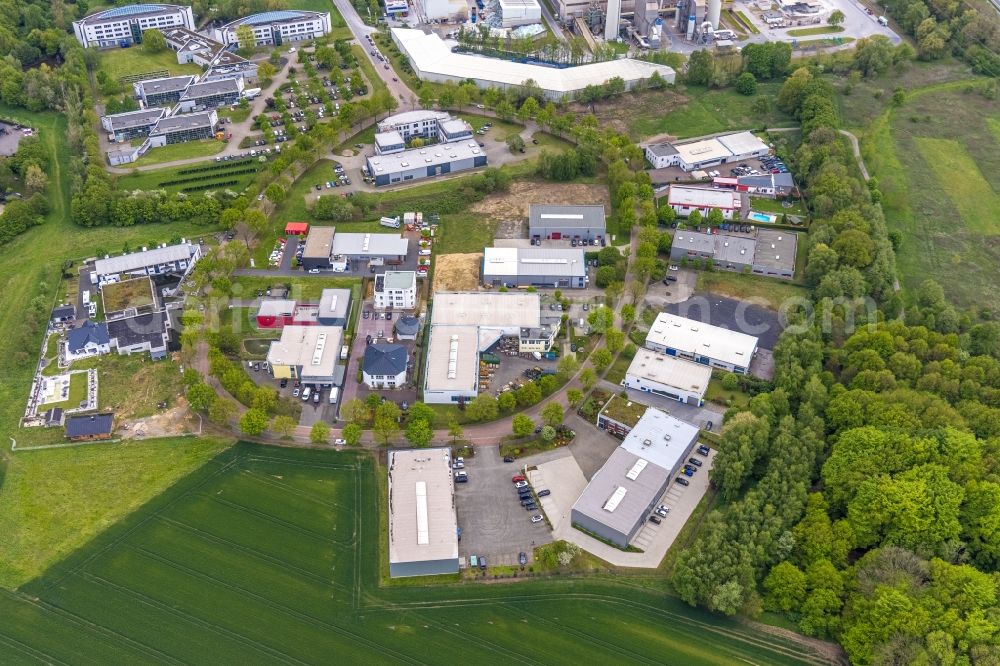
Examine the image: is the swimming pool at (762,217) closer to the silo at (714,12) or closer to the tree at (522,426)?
the tree at (522,426)

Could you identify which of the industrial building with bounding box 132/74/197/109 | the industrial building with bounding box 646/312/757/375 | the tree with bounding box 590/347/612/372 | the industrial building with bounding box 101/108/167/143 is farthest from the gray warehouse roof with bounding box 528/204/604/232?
the industrial building with bounding box 132/74/197/109

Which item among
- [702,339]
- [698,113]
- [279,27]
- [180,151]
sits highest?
[279,27]

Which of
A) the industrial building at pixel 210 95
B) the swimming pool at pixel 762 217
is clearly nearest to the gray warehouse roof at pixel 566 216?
the swimming pool at pixel 762 217

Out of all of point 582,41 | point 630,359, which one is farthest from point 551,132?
point 630,359

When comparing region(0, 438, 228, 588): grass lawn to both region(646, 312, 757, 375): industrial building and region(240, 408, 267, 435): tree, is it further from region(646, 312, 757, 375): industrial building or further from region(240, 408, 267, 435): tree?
region(646, 312, 757, 375): industrial building

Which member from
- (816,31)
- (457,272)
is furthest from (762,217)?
(816,31)

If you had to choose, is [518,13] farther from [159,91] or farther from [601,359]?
[601,359]

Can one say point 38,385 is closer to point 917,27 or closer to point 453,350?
point 453,350
